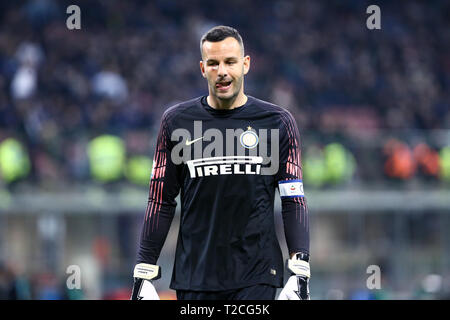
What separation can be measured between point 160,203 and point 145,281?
46 cm

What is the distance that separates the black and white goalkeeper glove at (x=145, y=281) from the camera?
4.98m

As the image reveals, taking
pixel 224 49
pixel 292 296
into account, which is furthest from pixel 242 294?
pixel 224 49

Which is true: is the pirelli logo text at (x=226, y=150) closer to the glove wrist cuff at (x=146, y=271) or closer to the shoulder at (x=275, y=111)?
the shoulder at (x=275, y=111)

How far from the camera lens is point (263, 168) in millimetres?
5074

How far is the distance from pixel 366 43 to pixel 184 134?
19.0 metres

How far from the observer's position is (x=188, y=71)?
817 inches

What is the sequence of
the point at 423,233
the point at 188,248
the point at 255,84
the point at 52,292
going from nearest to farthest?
1. the point at 188,248
2. the point at 52,292
3. the point at 423,233
4. the point at 255,84

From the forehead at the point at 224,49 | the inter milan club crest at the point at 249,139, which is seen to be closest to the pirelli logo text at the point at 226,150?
the inter milan club crest at the point at 249,139

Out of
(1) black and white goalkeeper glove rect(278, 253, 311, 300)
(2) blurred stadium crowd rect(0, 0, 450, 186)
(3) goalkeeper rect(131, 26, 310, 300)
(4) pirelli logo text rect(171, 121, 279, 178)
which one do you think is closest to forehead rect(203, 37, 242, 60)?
(3) goalkeeper rect(131, 26, 310, 300)

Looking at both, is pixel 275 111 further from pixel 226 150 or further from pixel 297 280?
pixel 297 280

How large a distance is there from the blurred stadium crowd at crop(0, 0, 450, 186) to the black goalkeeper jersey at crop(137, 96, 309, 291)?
397 inches

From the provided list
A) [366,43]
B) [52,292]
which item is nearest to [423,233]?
[52,292]

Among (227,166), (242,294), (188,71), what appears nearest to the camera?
(242,294)
